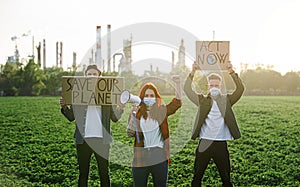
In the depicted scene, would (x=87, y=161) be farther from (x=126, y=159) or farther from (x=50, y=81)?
(x=50, y=81)

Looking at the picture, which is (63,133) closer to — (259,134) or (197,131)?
(259,134)

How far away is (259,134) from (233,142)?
88.7 inches

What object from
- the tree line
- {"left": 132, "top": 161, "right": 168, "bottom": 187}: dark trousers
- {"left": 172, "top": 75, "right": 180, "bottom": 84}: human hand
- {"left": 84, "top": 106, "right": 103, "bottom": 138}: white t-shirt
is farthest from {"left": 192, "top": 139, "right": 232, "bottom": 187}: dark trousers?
the tree line

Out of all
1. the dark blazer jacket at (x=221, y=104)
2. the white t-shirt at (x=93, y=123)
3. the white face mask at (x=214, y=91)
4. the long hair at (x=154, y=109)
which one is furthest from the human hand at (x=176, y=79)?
the white t-shirt at (x=93, y=123)

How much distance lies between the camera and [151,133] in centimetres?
534

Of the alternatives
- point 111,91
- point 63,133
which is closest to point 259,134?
point 63,133

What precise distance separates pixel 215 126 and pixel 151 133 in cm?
78

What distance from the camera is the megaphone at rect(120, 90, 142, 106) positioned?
5.34m

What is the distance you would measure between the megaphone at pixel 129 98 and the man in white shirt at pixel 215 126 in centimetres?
64

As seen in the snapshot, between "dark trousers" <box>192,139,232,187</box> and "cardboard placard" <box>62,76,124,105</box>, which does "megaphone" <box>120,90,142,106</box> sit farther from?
"dark trousers" <box>192,139,232,187</box>

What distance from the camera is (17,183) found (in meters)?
7.63

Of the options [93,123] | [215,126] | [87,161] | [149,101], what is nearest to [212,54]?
[215,126]

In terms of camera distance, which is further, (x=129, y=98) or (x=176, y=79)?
(x=176, y=79)

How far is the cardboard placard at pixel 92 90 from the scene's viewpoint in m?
5.43
